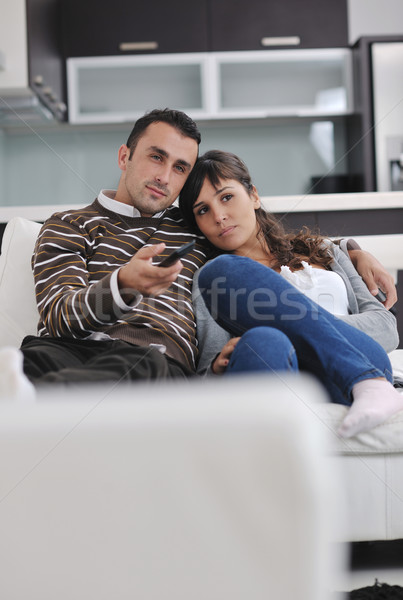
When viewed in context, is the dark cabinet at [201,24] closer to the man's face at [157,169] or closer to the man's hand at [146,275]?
the man's face at [157,169]

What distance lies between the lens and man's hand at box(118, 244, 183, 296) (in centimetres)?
91

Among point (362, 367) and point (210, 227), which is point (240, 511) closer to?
point (362, 367)

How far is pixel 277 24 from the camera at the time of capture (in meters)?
3.65

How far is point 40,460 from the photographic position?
370 mm

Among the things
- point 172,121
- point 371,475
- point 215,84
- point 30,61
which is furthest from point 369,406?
point 215,84

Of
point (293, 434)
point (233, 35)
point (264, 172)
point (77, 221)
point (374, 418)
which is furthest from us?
point (264, 172)

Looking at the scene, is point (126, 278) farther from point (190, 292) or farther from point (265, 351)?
point (190, 292)

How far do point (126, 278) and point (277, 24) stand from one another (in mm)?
3217

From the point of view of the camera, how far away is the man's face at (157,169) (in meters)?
1.37

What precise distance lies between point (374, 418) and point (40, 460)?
25.4 inches

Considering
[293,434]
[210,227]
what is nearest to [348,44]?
[210,227]

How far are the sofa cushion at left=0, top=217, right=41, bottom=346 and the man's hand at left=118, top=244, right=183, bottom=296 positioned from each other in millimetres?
486

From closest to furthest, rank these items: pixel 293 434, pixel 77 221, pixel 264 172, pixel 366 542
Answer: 1. pixel 293 434
2. pixel 366 542
3. pixel 77 221
4. pixel 264 172

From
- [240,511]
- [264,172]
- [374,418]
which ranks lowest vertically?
[374,418]
